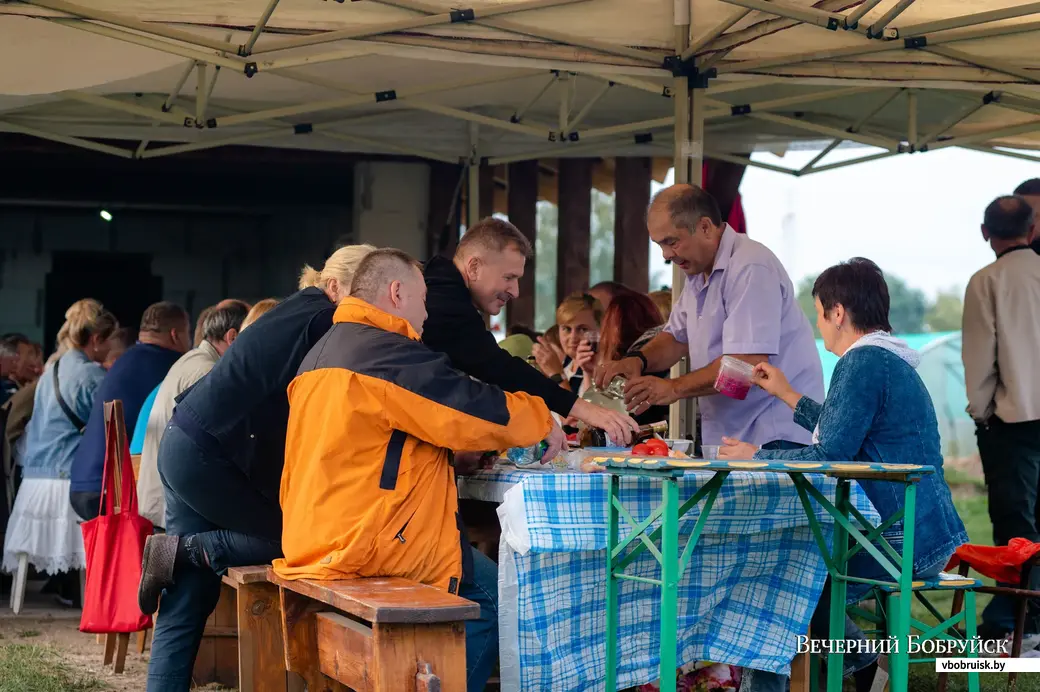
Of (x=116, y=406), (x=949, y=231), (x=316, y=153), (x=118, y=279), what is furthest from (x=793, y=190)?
(x=116, y=406)

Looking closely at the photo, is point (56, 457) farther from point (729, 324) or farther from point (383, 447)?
point (383, 447)

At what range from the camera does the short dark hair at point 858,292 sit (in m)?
3.37

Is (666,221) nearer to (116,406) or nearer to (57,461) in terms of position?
(116,406)

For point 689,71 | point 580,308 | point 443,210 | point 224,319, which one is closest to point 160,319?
point 224,319

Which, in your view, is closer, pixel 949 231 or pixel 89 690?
pixel 89 690

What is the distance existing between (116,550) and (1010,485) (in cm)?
348

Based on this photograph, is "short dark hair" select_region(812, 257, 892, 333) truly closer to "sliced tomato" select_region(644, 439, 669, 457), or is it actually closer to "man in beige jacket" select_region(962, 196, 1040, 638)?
"sliced tomato" select_region(644, 439, 669, 457)

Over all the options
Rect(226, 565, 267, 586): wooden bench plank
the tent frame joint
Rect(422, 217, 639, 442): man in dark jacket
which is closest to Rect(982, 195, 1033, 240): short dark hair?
the tent frame joint

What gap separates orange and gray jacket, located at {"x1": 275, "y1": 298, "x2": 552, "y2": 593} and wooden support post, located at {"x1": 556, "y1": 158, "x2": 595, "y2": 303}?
7459 millimetres

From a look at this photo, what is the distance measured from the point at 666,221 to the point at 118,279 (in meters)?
12.0

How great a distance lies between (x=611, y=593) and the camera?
9.86ft

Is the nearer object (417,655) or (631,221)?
(417,655)

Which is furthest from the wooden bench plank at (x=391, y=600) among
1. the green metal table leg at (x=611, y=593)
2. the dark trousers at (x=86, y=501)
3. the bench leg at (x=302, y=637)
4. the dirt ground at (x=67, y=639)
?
the dark trousers at (x=86, y=501)

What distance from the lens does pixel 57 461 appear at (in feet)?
21.6
